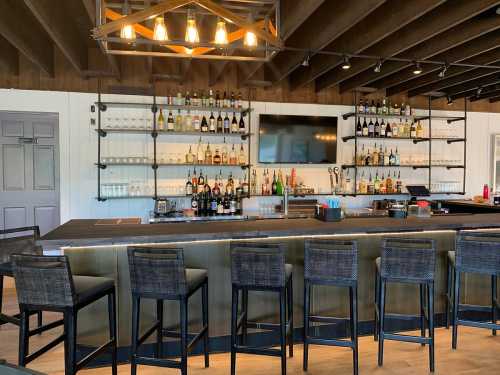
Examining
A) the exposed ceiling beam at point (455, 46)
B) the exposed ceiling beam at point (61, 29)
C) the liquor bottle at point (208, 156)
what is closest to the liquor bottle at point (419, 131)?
the exposed ceiling beam at point (455, 46)

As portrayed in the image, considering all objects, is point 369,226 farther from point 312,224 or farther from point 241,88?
point 241,88

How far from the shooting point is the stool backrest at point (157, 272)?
2.36 meters

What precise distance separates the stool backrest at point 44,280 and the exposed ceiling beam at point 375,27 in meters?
2.99

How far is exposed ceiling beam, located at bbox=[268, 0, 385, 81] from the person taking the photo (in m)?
3.00

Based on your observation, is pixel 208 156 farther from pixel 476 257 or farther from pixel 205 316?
pixel 476 257

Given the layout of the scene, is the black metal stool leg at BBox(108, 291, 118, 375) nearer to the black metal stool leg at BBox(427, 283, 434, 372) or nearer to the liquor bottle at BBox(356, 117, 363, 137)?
the black metal stool leg at BBox(427, 283, 434, 372)

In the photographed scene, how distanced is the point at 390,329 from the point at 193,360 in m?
1.71

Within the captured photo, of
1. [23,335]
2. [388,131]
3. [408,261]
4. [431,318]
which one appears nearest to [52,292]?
[23,335]

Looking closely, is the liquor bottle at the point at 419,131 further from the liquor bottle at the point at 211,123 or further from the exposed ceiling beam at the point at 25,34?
the exposed ceiling beam at the point at 25,34

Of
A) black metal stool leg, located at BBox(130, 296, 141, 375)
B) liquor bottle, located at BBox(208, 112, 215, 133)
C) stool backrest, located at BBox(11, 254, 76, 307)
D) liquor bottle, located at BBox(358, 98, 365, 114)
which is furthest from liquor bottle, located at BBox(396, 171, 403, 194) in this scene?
stool backrest, located at BBox(11, 254, 76, 307)

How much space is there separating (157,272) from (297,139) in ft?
12.3

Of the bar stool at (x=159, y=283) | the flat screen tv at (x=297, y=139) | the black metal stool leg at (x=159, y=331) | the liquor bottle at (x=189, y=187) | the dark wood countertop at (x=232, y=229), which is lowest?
the black metal stool leg at (x=159, y=331)

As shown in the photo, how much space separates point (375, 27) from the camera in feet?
11.5

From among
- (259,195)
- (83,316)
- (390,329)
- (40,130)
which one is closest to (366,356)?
(390,329)
